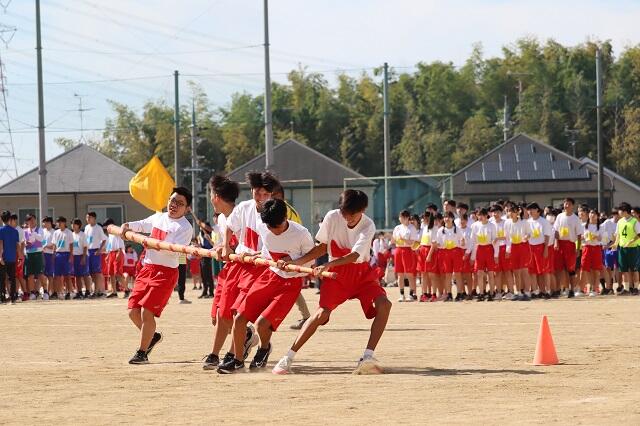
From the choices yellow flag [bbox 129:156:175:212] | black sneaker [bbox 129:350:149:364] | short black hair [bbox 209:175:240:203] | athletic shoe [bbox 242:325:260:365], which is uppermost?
yellow flag [bbox 129:156:175:212]

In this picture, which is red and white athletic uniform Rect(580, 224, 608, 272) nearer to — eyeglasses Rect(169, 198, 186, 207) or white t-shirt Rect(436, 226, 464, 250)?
white t-shirt Rect(436, 226, 464, 250)

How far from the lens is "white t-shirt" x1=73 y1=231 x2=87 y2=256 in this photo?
108ft

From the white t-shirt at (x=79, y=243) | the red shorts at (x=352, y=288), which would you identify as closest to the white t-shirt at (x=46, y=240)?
the white t-shirt at (x=79, y=243)

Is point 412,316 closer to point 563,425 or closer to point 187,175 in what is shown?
point 563,425

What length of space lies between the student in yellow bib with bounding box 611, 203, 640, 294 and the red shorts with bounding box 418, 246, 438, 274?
4.05 m

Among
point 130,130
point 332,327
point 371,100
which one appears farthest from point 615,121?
point 332,327

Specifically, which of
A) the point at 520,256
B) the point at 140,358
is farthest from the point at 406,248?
the point at 140,358

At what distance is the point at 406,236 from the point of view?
28.2 meters

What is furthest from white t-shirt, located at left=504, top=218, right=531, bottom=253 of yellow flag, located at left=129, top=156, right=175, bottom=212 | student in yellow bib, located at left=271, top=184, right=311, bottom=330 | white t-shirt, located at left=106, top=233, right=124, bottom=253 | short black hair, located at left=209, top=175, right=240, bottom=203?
short black hair, located at left=209, top=175, right=240, bottom=203

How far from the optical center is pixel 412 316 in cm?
2217

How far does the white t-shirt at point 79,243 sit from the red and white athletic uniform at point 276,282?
2083 cm

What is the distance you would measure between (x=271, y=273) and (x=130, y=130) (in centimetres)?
11345

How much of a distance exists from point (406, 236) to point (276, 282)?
51.6 ft

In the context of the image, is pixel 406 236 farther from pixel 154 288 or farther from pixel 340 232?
pixel 340 232
